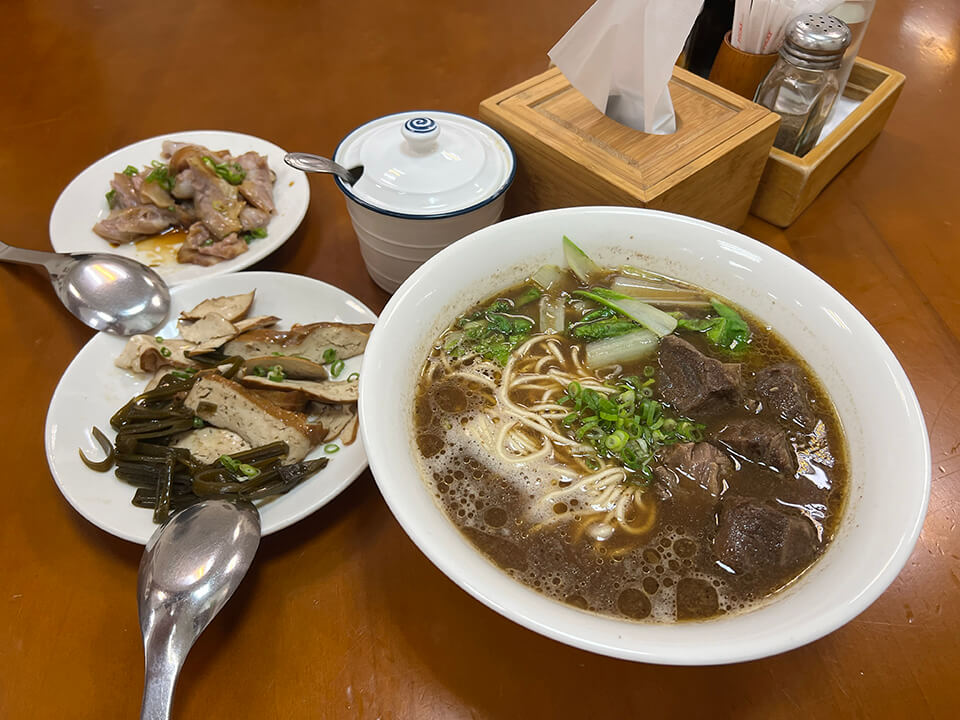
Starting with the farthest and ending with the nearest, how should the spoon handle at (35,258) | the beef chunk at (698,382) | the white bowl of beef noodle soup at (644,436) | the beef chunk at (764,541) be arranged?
1. the spoon handle at (35,258)
2. the beef chunk at (698,382)
3. the beef chunk at (764,541)
4. the white bowl of beef noodle soup at (644,436)

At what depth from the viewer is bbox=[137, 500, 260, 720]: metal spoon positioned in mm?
1238

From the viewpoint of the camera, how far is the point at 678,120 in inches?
77.2

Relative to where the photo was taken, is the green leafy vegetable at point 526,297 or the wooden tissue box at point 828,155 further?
the wooden tissue box at point 828,155

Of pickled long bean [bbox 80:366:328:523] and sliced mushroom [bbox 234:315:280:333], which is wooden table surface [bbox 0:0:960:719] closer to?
pickled long bean [bbox 80:366:328:523]

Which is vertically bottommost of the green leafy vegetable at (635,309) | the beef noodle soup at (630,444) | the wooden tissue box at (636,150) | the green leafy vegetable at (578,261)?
the beef noodle soup at (630,444)

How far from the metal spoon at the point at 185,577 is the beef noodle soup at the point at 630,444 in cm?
45

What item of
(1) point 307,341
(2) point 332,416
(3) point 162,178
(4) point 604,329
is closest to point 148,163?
(3) point 162,178

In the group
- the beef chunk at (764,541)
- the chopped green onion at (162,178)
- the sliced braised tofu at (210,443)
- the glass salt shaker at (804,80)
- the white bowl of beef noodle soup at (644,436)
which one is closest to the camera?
the white bowl of beef noodle soup at (644,436)

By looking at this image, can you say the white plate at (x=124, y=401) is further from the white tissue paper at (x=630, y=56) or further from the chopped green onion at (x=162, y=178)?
the white tissue paper at (x=630, y=56)

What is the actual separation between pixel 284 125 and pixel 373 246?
3.96 ft

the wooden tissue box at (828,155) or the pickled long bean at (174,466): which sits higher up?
the wooden tissue box at (828,155)

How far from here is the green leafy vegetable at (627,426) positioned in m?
1.44

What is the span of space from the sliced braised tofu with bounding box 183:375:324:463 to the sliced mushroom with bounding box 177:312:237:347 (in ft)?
0.76

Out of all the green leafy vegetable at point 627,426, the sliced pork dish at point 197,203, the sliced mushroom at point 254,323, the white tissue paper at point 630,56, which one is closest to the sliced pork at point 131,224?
the sliced pork dish at point 197,203
